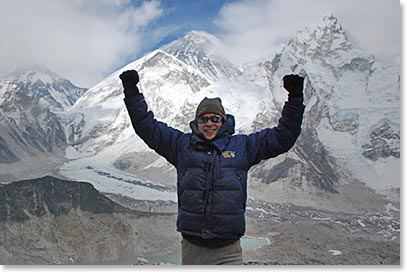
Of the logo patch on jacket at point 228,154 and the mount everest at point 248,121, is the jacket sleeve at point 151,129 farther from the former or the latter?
the mount everest at point 248,121

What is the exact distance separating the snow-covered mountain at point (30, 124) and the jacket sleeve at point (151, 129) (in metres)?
2.66

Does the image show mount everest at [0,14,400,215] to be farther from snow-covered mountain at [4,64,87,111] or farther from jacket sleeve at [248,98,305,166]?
jacket sleeve at [248,98,305,166]

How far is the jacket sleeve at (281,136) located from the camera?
4.22 feet

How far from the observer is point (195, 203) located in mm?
1312

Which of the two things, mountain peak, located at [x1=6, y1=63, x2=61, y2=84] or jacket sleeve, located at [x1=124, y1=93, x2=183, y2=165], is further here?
mountain peak, located at [x1=6, y1=63, x2=61, y2=84]

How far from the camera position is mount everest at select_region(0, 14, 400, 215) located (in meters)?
3.81

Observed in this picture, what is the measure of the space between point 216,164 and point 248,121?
8.79 ft

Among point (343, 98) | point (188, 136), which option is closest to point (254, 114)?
point (343, 98)

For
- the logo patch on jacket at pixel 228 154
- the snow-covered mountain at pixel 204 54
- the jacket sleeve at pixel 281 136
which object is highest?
the snow-covered mountain at pixel 204 54

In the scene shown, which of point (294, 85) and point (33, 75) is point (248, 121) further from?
point (294, 85)

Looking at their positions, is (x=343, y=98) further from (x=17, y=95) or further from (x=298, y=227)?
(x=17, y=95)

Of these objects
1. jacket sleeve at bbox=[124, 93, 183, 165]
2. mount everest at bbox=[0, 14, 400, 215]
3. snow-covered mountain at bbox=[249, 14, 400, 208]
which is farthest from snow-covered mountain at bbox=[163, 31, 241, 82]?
jacket sleeve at bbox=[124, 93, 183, 165]

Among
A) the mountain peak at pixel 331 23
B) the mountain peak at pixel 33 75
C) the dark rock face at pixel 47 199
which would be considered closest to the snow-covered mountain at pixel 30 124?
the mountain peak at pixel 33 75

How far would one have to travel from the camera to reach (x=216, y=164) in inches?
51.7
